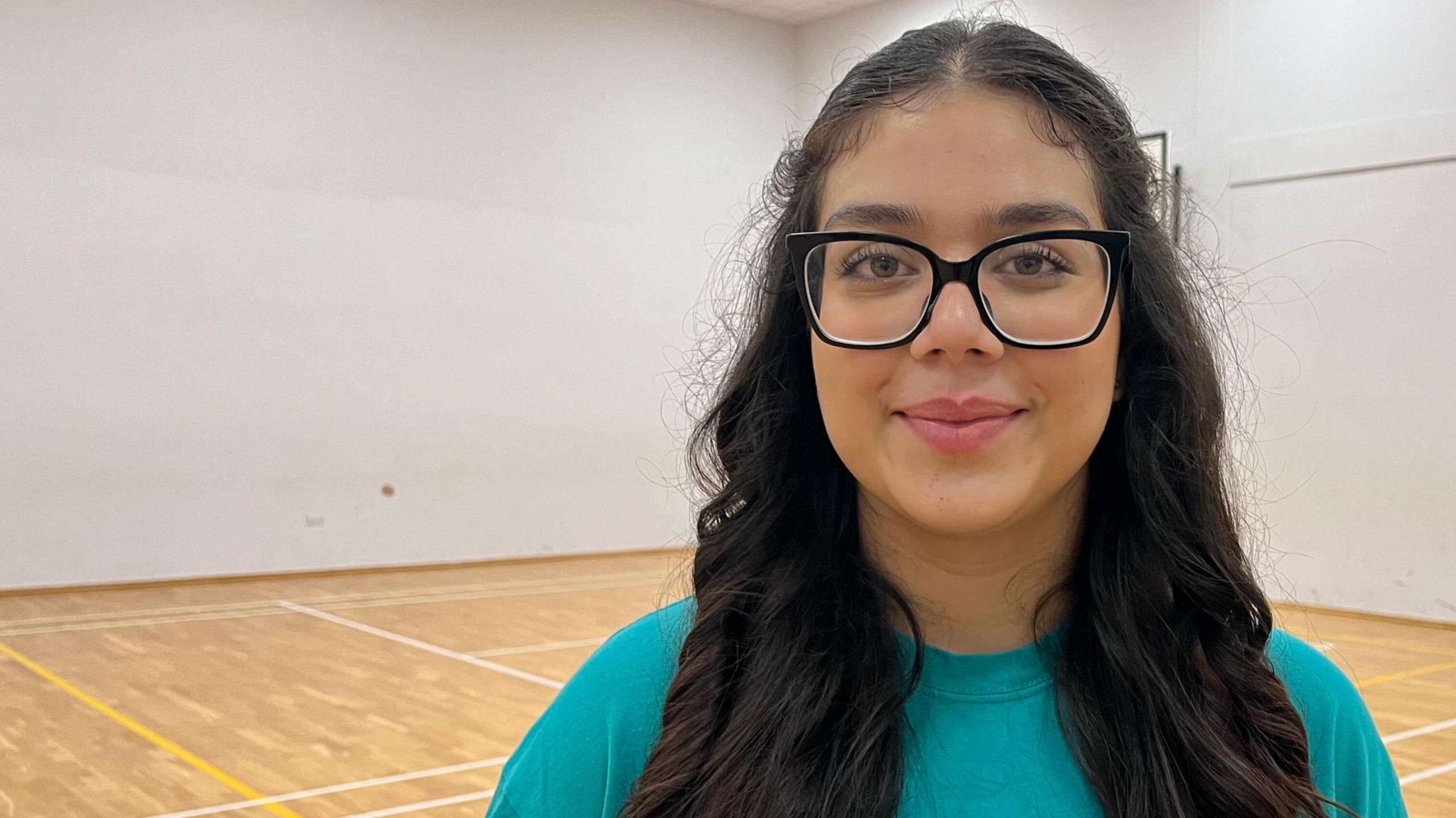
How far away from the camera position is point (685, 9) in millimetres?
11258

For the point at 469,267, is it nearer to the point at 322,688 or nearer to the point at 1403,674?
the point at 322,688

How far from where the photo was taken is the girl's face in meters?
1.01

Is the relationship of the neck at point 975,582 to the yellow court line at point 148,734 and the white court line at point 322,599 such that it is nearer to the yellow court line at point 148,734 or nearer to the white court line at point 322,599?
the yellow court line at point 148,734

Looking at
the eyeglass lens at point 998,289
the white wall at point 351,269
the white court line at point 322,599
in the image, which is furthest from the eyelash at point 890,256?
the white wall at point 351,269

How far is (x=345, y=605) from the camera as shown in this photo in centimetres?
797

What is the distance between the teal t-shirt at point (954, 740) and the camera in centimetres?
104

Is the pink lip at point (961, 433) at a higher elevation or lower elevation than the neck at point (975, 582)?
higher

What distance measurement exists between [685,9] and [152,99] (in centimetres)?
454

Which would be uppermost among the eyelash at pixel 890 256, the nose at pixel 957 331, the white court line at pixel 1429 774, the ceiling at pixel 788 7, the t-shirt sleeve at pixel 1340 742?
the ceiling at pixel 788 7

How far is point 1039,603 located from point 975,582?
60 mm

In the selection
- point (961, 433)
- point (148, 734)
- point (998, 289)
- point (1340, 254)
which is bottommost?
point (148, 734)

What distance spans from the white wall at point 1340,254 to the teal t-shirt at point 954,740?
6806 mm

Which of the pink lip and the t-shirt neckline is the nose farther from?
the t-shirt neckline

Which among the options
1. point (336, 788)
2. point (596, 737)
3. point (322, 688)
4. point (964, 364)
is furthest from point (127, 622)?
point (964, 364)
